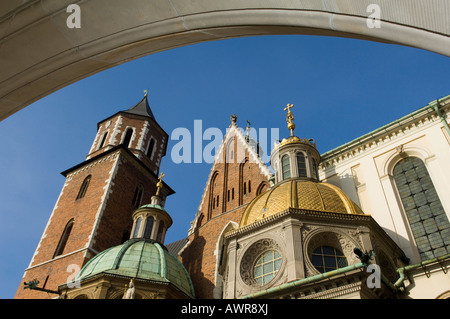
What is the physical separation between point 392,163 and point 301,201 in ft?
16.3

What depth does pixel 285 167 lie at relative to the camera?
17516mm

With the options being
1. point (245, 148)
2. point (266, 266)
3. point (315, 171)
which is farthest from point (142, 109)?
point (266, 266)

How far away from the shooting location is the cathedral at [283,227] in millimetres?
10797

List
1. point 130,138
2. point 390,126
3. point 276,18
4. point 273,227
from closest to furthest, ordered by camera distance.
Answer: point 276,18 → point 273,227 → point 390,126 → point 130,138

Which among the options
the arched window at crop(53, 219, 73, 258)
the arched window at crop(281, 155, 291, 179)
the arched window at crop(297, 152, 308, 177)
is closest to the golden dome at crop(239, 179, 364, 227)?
the arched window at crop(297, 152, 308, 177)

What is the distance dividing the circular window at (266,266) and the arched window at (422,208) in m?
4.90

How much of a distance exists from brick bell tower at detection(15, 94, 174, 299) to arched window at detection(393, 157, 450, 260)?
51.3ft

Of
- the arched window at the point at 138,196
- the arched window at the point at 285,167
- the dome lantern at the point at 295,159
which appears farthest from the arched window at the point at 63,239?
the arched window at the point at 285,167

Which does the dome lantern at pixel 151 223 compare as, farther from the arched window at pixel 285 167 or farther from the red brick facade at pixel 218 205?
the arched window at pixel 285 167

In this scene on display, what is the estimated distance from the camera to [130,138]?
Answer: 1171 inches

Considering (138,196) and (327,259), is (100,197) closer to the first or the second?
(138,196)

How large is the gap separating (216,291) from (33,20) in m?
16.5

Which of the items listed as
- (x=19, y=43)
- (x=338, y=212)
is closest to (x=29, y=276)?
(x=338, y=212)
